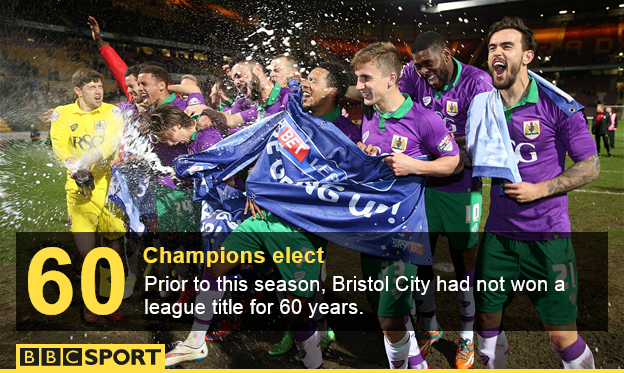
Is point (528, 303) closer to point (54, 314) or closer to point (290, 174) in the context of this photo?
point (290, 174)

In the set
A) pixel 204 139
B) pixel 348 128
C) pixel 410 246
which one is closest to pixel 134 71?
pixel 204 139

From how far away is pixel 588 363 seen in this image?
2268 mm

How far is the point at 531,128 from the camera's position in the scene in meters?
2.33

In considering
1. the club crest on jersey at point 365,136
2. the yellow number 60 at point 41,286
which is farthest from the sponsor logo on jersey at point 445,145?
the yellow number 60 at point 41,286

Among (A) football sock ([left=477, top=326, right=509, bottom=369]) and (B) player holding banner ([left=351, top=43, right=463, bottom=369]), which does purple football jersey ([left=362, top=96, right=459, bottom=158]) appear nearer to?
(B) player holding banner ([left=351, top=43, right=463, bottom=369])

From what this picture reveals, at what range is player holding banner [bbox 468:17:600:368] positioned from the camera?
2.22 metres

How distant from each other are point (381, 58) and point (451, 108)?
858 mm

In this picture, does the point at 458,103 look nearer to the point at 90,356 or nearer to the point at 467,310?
the point at 467,310

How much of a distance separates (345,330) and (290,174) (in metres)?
1.50

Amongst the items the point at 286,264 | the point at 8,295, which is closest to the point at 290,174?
the point at 286,264

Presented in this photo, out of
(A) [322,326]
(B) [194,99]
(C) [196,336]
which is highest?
(B) [194,99]

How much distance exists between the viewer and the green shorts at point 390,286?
98.8 inches

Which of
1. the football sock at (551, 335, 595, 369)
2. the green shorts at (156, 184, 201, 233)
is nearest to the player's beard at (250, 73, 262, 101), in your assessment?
the green shorts at (156, 184, 201, 233)

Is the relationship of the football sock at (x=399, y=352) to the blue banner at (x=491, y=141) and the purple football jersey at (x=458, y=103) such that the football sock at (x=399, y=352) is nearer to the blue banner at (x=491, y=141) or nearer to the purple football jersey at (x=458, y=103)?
the blue banner at (x=491, y=141)
